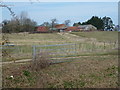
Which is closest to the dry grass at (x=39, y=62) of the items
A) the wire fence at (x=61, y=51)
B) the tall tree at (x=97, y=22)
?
the wire fence at (x=61, y=51)

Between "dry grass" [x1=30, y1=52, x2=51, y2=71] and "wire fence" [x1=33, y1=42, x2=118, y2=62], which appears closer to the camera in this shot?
"dry grass" [x1=30, y1=52, x2=51, y2=71]

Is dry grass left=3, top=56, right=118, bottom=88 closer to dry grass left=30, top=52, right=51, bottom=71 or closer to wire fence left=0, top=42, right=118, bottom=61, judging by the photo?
dry grass left=30, top=52, right=51, bottom=71

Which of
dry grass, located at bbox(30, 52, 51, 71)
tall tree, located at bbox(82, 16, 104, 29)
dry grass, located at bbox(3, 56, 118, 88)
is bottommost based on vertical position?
dry grass, located at bbox(3, 56, 118, 88)

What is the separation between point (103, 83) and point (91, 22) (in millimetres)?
59054

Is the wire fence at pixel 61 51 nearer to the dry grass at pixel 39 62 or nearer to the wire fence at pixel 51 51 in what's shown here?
the wire fence at pixel 51 51

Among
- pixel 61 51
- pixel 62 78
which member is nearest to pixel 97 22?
pixel 61 51

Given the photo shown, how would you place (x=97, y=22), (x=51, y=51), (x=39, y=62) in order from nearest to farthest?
(x=39, y=62)
(x=51, y=51)
(x=97, y=22)

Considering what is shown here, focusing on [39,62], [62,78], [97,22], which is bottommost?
[62,78]

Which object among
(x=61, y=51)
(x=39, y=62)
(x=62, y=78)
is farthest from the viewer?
(x=61, y=51)

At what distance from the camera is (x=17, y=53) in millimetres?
14039

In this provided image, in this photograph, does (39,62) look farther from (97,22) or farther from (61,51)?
(97,22)

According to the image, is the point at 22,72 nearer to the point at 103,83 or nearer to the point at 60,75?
the point at 60,75

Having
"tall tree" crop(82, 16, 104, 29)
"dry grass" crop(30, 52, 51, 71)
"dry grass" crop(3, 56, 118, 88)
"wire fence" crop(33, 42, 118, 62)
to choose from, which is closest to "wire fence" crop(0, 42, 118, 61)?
"wire fence" crop(33, 42, 118, 62)

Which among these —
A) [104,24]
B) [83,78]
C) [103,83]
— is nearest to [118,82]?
[103,83]
